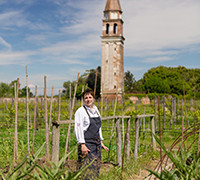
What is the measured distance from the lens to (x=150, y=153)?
5.91 meters

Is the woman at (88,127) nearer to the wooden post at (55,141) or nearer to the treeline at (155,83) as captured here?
A: the wooden post at (55,141)

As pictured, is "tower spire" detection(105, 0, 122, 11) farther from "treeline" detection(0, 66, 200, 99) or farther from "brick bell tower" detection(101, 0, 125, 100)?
"treeline" detection(0, 66, 200, 99)

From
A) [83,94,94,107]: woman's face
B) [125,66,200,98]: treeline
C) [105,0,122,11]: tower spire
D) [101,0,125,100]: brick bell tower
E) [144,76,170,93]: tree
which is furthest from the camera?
[125,66,200,98]: treeline

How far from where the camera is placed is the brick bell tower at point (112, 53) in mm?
30172

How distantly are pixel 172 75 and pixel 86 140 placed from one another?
145 feet

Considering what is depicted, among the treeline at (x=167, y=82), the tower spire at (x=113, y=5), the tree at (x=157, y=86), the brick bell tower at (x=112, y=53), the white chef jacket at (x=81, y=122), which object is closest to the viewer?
the white chef jacket at (x=81, y=122)

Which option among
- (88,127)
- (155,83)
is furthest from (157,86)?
(88,127)

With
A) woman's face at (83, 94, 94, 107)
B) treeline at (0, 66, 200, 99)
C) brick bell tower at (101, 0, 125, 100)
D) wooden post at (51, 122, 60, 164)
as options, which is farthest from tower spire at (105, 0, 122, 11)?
wooden post at (51, 122, 60, 164)

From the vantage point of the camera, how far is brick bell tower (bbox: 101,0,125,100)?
99.0 feet

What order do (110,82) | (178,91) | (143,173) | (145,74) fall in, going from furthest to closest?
(145,74)
(178,91)
(110,82)
(143,173)

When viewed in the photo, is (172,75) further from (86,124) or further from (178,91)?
(86,124)

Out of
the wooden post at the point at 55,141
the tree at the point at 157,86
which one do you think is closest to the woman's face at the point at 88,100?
the wooden post at the point at 55,141

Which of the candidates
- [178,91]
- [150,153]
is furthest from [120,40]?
[150,153]

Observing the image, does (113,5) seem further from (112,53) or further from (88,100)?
(88,100)
